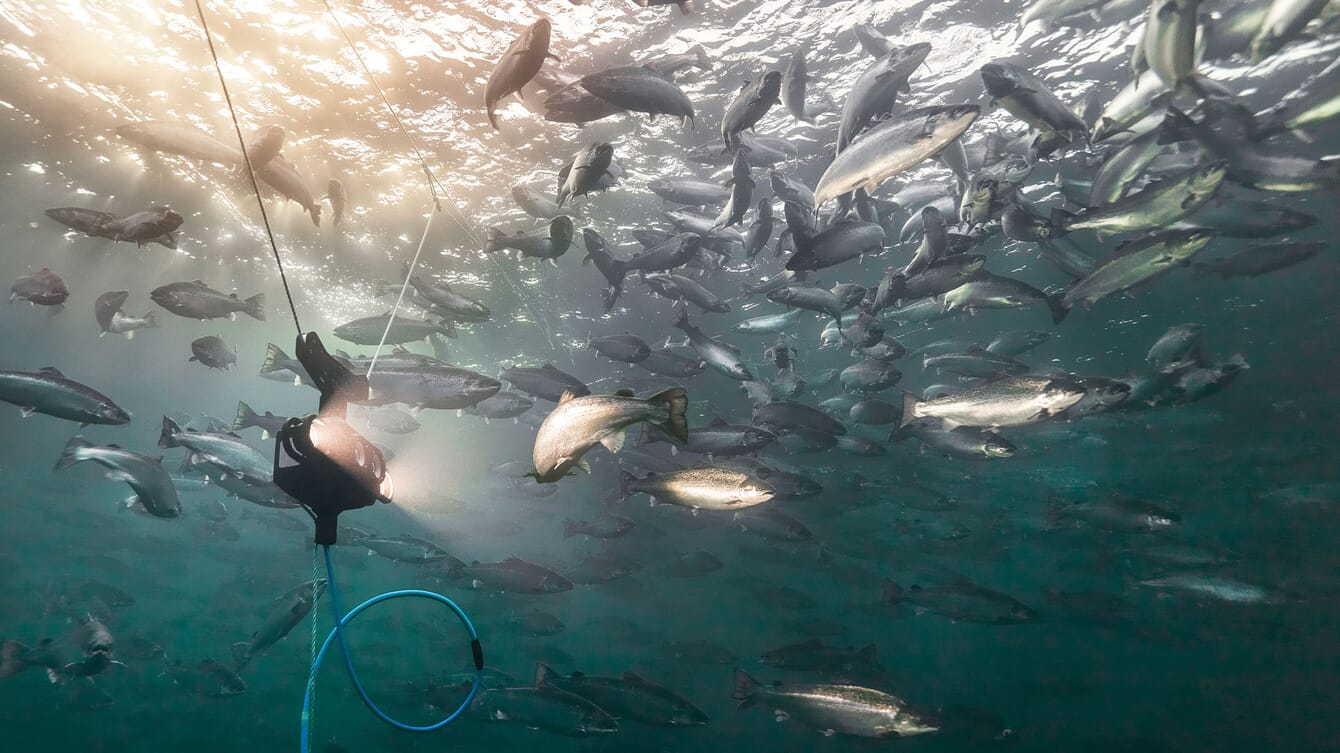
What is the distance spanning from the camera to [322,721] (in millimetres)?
41531

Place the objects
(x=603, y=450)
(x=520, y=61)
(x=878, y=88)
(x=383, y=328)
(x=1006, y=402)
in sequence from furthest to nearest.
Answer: (x=603, y=450) → (x=383, y=328) → (x=1006, y=402) → (x=878, y=88) → (x=520, y=61)

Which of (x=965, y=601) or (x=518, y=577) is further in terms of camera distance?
(x=518, y=577)

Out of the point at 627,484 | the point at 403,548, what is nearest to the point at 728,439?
the point at 627,484

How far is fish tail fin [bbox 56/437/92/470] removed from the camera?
24.3 feet

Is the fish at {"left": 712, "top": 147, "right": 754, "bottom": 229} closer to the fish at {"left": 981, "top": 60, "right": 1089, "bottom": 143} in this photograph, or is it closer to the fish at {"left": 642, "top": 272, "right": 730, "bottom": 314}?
→ the fish at {"left": 642, "top": 272, "right": 730, "bottom": 314}

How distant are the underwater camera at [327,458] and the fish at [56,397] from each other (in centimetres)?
504

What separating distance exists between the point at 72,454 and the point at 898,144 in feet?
35.0

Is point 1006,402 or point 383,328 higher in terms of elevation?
point 1006,402

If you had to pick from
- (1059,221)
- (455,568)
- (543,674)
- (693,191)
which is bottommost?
(455,568)

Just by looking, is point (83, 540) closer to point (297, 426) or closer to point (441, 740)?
point (441, 740)

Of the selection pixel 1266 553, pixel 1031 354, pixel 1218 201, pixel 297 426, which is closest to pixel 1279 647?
pixel 1266 553

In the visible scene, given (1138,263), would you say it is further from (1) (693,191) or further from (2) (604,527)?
(2) (604,527)

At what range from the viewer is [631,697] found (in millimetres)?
12297

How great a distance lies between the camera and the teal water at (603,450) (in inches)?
346
